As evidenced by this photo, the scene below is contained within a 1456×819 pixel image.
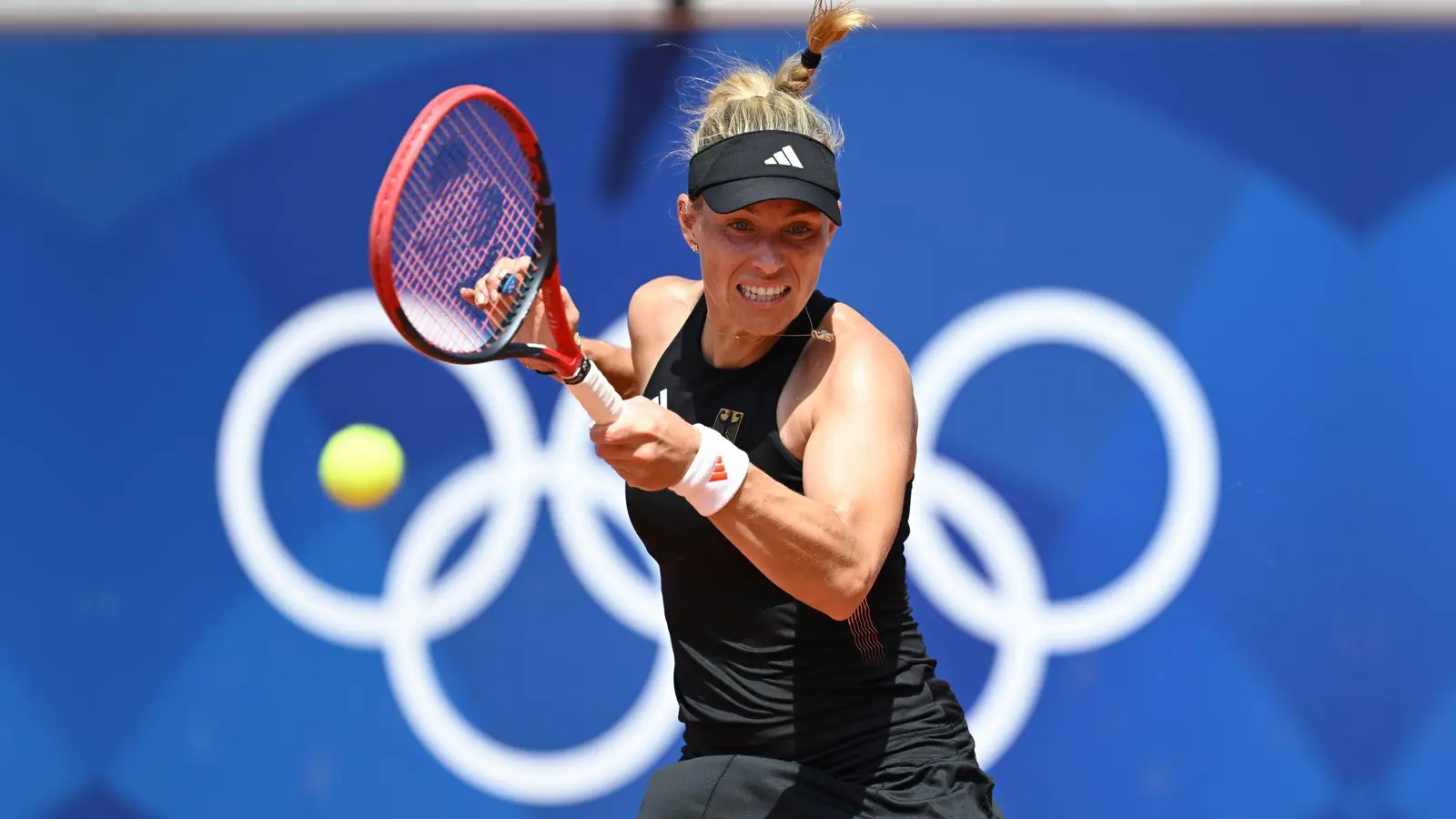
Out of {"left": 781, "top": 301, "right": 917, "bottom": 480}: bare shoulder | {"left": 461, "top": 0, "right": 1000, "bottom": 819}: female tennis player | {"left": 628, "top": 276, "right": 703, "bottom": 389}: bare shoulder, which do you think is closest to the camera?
{"left": 781, "top": 301, "right": 917, "bottom": 480}: bare shoulder

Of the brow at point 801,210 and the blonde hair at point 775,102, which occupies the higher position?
the blonde hair at point 775,102

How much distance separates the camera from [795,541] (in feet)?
7.00

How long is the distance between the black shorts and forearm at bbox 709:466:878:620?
1.68 ft

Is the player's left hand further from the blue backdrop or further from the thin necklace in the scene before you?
the blue backdrop

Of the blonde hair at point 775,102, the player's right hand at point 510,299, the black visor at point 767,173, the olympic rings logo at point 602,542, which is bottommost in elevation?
the olympic rings logo at point 602,542

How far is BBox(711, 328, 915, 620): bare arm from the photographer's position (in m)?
2.13

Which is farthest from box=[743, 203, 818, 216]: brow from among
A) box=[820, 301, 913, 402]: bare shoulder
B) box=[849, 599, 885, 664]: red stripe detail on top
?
box=[849, 599, 885, 664]: red stripe detail on top

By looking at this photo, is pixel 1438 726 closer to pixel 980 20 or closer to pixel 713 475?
pixel 980 20

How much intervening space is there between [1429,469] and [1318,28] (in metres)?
1.28

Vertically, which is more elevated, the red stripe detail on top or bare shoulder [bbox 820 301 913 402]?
bare shoulder [bbox 820 301 913 402]

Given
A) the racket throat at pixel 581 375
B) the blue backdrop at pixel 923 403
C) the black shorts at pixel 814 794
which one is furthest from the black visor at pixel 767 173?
the blue backdrop at pixel 923 403

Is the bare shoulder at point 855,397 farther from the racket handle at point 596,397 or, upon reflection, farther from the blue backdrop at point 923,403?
the blue backdrop at point 923,403

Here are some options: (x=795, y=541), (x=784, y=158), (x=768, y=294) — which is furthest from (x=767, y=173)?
(x=795, y=541)

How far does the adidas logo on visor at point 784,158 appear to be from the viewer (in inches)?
97.0
